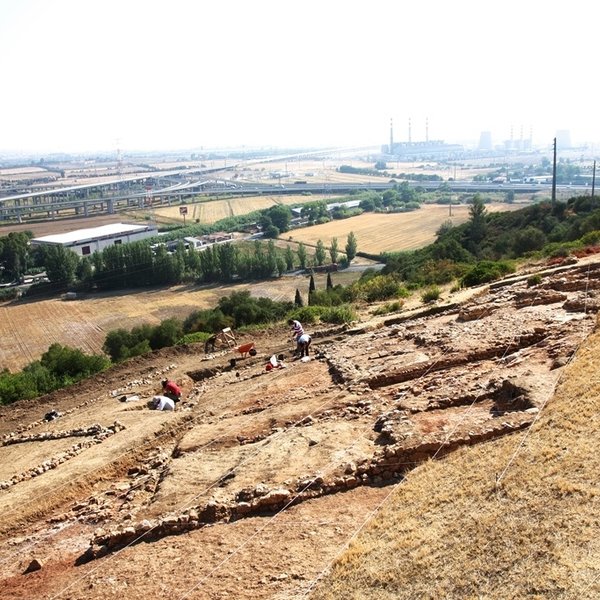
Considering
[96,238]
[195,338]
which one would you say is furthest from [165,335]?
[96,238]

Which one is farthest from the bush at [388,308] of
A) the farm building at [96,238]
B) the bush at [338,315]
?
the farm building at [96,238]

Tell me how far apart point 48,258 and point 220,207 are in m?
60.0

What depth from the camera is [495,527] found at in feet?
27.3

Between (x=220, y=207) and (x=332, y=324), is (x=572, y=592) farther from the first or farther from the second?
(x=220, y=207)

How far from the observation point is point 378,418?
13.4 metres

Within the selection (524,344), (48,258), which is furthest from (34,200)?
(524,344)

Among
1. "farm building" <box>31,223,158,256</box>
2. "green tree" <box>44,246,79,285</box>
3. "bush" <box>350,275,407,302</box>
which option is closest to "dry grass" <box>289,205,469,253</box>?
"farm building" <box>31,223,158,256</box>

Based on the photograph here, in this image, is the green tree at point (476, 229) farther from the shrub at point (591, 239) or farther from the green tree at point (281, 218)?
the green tree at point (281, 218)

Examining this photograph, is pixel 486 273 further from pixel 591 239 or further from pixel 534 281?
pixel 591 239

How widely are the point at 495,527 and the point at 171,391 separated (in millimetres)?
12290

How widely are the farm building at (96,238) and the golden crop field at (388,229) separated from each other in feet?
65.4

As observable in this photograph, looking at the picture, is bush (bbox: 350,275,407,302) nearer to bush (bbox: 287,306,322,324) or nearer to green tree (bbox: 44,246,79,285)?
bush (bbox: 287,306,322,324)

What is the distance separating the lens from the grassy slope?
739 centimetres

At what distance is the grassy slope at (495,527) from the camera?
7391 millimetres
